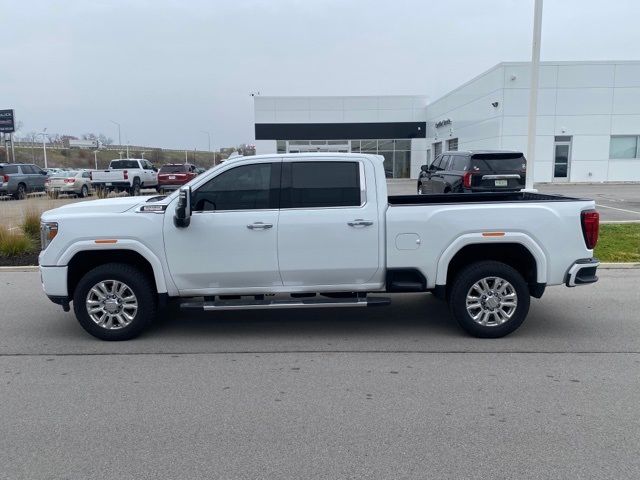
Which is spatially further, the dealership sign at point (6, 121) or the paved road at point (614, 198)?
the dealership sign at point (6, 121)

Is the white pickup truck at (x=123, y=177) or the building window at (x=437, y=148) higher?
the building window at (x=437, y=148)

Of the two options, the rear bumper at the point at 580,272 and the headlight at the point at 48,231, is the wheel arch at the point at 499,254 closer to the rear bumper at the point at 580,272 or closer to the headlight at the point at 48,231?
the rear bumper at the point at 580,272

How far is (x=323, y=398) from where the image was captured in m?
4.55

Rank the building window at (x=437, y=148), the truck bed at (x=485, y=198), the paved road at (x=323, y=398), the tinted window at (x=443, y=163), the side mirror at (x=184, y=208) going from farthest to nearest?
the building window at (x=437, y=148)
the tinted window at (x=443, y=163)
the truck bed at (x=485, y=198)
the side mirror at (x=184, y=208)
the paved road at (x=323, y=398)

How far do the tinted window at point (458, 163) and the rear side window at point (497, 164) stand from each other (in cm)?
36

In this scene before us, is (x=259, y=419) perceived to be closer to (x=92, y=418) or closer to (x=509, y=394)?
(x=92, y=418)

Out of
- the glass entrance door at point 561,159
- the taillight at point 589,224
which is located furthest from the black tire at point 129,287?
the glass entrance door at point 561,159

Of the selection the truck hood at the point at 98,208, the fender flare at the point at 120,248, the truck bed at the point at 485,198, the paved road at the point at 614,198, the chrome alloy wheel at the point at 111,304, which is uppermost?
the truck bed at the point at 485,198

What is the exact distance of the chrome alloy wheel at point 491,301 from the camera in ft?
19.7

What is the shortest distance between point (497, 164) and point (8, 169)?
23657 millimetres

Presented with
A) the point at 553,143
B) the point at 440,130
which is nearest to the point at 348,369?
the point at 553,143

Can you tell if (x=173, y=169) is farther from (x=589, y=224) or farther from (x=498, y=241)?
(x=589, y=224)

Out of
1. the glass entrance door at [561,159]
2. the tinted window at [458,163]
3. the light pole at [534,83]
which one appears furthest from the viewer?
the glass entrance door at [561,159]

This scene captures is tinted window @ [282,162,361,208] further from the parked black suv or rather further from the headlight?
the parked black suv
